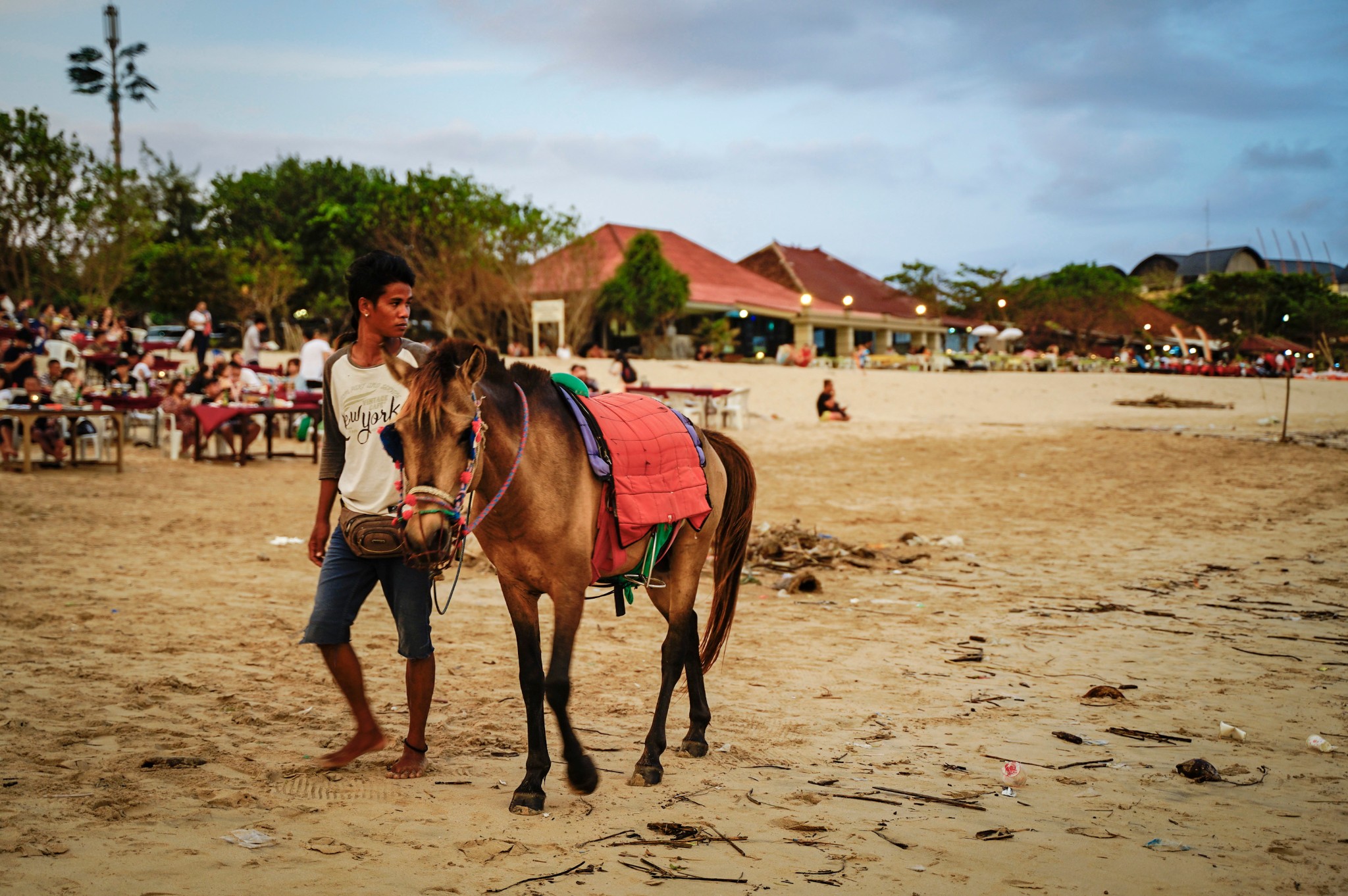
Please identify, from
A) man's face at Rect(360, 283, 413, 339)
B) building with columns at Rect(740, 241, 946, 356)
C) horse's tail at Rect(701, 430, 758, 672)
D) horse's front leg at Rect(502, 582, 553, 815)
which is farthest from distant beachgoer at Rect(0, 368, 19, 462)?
building with columns at Rect(740, 241, 946, 356)

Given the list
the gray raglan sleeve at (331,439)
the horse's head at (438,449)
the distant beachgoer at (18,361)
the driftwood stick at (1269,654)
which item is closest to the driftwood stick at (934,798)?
the horse's head at (438,449)

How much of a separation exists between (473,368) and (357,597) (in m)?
1.13

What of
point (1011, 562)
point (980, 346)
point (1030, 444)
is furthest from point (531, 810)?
point (980, 346)

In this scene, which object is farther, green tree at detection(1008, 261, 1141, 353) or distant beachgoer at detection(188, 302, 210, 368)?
green tree at detection(1008, 261, 1141, 353)

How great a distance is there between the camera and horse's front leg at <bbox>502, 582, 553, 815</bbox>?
11.0 feet

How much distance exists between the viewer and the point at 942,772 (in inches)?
149

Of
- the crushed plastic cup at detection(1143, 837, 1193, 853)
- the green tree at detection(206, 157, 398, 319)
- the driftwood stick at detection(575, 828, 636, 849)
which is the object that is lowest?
the driftwood stick at detection(575, 828, 636, 849)


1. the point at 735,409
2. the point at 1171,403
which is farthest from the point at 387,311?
the point at 1171,403

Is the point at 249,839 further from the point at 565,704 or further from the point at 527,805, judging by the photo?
the point at 565,704

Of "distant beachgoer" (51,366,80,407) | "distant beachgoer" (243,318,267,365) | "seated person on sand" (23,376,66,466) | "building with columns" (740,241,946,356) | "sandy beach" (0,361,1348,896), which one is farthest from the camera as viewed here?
"building with columns" (740,241,946,356)

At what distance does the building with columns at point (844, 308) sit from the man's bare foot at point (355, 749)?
127ft

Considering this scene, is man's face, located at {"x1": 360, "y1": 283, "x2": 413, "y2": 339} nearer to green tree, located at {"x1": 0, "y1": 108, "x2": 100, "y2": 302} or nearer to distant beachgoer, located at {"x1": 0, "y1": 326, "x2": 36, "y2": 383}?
distant beachgoer, located at {"x1": 0, "y1": 326, "x2": 36, "y2": 383}

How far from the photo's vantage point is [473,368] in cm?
323

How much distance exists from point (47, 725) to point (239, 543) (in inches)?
199
